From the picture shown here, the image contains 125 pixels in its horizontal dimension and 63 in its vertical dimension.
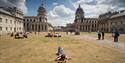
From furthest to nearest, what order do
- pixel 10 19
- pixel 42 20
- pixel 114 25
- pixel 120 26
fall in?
pixel 42 20, pixel 114 25, pixel 120 26, pixel 10 19

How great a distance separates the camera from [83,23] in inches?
5305

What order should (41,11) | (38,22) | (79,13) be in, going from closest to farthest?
(38,22)
(41,11)
(79,13)

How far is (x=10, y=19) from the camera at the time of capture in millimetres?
53125

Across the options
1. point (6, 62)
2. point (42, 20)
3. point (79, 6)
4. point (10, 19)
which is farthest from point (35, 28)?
point (6, 62)

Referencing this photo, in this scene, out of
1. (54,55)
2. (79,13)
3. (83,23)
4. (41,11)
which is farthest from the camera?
(79,13)

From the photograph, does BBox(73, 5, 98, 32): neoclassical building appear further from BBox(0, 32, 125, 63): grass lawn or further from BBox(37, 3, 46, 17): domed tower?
BBox(0, 32, 125, 63): grass lawn

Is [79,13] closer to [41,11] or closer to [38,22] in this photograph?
[41,11]

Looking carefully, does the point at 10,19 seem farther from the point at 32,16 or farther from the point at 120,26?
the point at 32,16

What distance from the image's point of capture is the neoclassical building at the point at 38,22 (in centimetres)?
12569

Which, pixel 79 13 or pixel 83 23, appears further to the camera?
pixel 79 13

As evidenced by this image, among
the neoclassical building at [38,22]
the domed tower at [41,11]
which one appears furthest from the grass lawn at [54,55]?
the domed tower at [41,11]

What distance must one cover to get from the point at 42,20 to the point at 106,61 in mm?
119432

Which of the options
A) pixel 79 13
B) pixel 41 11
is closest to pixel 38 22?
pixel 41 11

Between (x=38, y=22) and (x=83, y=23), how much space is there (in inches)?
1849
